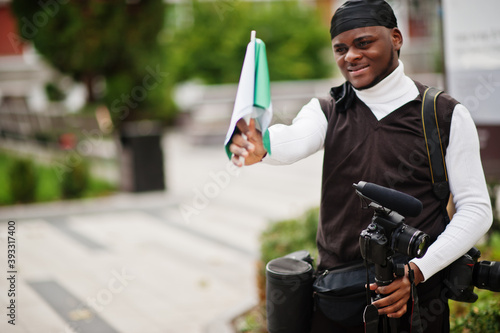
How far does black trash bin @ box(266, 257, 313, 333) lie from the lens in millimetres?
2283

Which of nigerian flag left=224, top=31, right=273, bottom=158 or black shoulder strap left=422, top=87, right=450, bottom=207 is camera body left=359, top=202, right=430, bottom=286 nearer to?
black shoulder strap left=422, top=87, right=450, bottom=207

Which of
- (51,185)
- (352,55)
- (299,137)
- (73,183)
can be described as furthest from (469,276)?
(51,185)

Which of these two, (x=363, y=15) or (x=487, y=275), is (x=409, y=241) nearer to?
(x=487, y=275)

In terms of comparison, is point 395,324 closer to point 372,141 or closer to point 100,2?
point 372,141

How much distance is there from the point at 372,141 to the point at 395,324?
630 millimetres

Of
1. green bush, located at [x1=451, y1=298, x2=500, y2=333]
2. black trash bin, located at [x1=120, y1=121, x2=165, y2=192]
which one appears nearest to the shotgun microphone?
green bush, located at [x1=451, y1=298, x2=500, y2=333]

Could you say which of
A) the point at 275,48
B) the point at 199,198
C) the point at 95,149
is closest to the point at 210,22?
the point at 275,48

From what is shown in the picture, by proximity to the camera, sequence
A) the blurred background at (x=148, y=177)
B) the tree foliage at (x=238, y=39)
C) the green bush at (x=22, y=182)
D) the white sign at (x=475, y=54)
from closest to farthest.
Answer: the white sign at (x=475, y=54) → the blurred background at (x=148, y=177) → the green bush at (x=22, y=182) → the tree foliage at (x=238, y=39)

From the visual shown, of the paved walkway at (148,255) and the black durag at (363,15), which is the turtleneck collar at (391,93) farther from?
the paved walkway at (148,255)

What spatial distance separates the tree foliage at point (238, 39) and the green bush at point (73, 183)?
30.2 feet

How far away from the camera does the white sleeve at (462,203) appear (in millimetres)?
2037

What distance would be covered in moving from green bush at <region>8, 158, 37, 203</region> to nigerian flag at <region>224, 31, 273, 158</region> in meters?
8.21

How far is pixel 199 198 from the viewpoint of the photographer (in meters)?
9.78

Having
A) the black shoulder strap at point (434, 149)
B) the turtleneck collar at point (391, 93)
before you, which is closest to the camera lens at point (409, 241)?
the black shoulder strap at point (434, 149)
